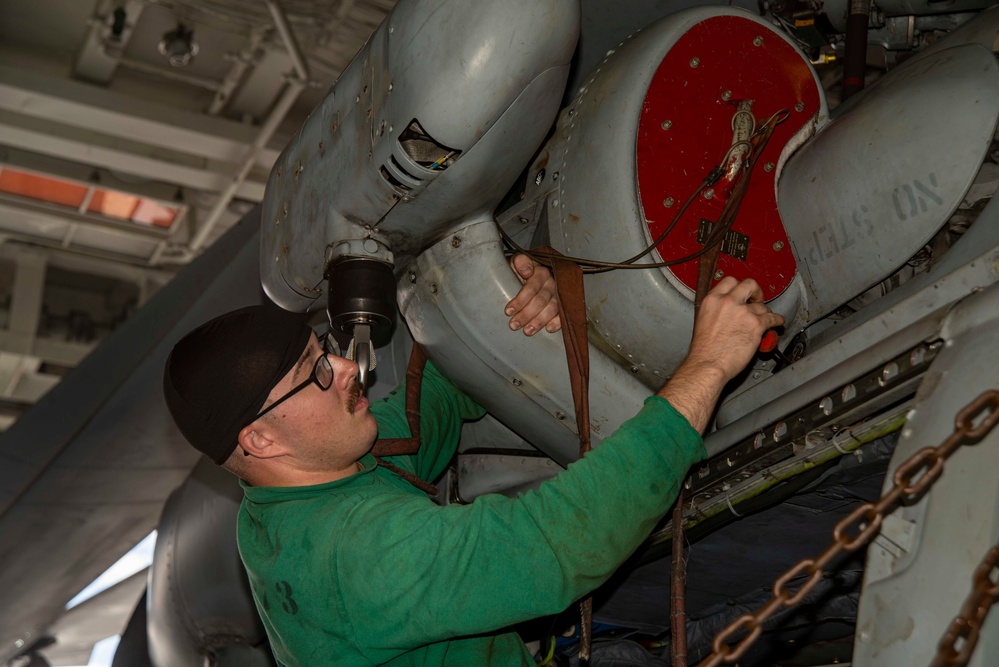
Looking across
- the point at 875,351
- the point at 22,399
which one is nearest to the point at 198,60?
the point at 22,399

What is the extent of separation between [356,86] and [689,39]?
756 millimetres

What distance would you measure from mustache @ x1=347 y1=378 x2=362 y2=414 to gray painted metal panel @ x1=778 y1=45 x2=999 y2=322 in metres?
1.00

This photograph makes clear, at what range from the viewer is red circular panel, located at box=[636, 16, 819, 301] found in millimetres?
2182

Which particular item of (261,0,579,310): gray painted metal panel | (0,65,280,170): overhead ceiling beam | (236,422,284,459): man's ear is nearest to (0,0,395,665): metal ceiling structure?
(0,65,280,170): overhead ceiling beam

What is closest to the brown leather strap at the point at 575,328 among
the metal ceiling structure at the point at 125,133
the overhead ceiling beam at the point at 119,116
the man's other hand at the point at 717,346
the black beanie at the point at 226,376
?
the man's other hand at the point at 717,346

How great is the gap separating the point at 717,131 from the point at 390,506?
1104 mm

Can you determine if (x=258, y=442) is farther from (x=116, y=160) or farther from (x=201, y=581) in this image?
(x=116, y=160)

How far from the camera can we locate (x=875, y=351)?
67.0 inches

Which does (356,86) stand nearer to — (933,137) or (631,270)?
(631,270)

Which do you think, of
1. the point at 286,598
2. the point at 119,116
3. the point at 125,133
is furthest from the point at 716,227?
the point at 125,133

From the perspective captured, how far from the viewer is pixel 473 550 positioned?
1.67m

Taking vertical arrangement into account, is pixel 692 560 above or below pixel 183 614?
below

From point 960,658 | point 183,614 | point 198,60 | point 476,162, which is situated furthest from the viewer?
point 198,60

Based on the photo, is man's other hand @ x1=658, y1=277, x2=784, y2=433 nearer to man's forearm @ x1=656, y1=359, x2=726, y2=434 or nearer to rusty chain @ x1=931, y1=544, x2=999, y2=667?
man's forearm @ x1=656, y1=359, x2=726, y2=434
